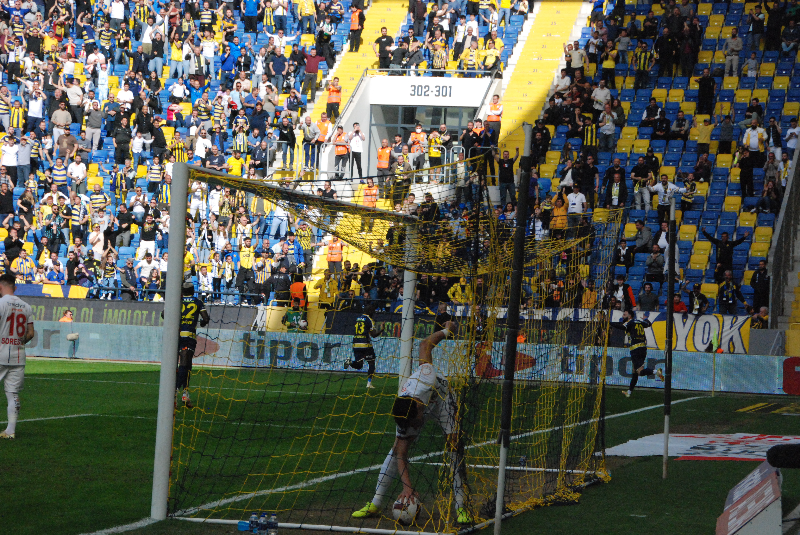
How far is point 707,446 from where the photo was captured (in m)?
12.8

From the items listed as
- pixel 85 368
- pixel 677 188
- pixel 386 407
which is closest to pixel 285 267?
pixel 386 407

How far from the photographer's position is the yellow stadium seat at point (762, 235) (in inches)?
917

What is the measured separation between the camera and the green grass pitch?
7.91 m

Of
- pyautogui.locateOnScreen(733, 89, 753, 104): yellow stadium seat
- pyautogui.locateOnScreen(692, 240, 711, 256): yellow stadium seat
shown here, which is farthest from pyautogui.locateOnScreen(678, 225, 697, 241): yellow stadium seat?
pyautogui.locateOnScreen(733, 89, 753, 104): yellow stadium seat

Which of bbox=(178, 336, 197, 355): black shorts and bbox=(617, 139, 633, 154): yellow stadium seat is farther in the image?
bbox=(617, 139, 633, 154): yellow stadium seat

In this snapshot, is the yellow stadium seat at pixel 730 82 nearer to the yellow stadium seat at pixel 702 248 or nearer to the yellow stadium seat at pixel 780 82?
the yellow stadium seat at pixel 780 82

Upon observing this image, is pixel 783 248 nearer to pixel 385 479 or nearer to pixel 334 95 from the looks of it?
pixel 334 95

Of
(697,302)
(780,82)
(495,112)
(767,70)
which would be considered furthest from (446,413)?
(767,70)

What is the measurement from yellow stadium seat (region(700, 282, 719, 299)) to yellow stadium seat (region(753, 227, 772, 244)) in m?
1.71

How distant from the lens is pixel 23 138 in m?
29.8

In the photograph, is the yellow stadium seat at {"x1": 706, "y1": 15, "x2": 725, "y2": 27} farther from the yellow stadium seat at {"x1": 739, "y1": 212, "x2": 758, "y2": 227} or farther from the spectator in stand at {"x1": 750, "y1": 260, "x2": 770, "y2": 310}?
the spectator in stand at {"x1": 750, "y1": 260, "x2": 770, "y2": 310}

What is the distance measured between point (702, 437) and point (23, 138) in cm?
2351

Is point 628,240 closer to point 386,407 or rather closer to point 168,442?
point 386,407

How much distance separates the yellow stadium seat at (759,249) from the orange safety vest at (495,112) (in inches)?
322
